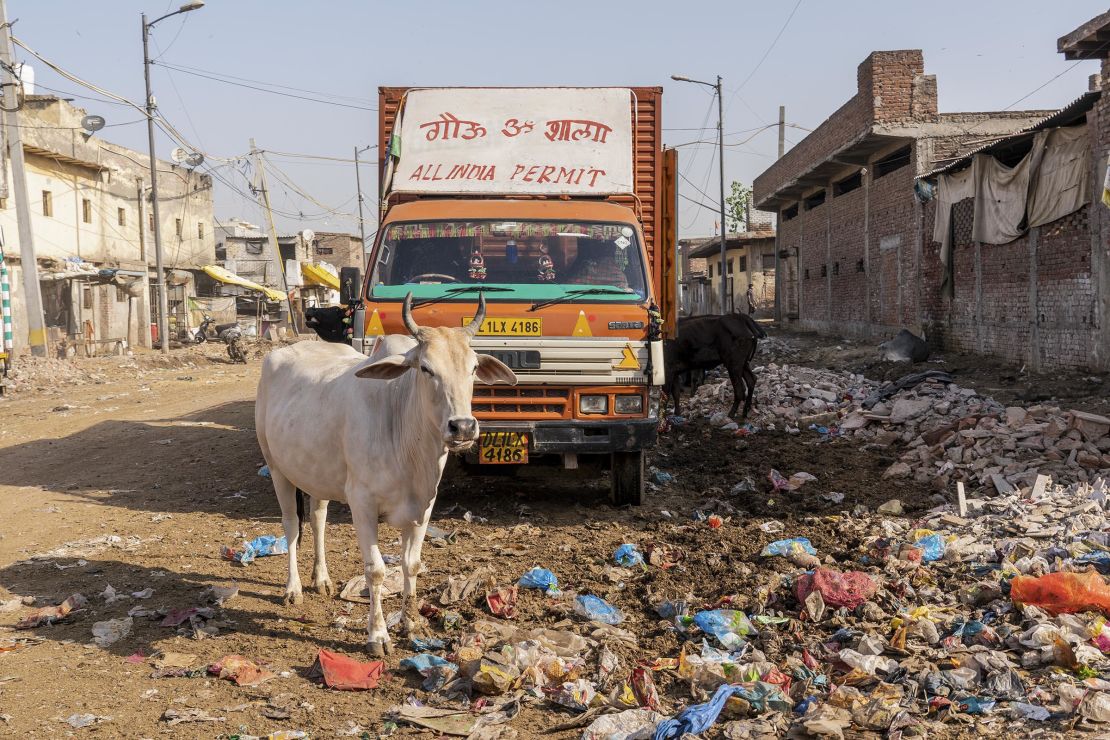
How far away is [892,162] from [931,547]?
17.6 meters

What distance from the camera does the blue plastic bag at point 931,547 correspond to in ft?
19.7

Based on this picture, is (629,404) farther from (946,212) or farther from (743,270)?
(743,270)

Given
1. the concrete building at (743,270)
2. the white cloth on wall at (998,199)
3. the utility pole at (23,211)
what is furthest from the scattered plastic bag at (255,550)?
the concrete building at (743,270)

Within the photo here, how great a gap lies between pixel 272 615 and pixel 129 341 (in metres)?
28.3

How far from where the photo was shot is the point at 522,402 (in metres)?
7.23

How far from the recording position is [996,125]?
18766 mm

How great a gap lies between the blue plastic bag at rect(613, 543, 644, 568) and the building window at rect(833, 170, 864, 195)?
20.2 metres

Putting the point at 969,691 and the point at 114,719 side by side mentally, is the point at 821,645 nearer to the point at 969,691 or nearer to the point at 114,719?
the point at 969,691

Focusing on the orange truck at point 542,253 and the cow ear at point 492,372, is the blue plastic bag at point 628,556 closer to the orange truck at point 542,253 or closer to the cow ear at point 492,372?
the orange truck at point 542,253

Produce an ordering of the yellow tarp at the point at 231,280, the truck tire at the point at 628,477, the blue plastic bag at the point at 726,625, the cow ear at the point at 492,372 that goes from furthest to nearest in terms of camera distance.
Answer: the yellow tarp at the point at 231,280, the truck tire at the point at 628,477, the cow ear at the point at 492,372, the blue plastic bag at the point at 726,625

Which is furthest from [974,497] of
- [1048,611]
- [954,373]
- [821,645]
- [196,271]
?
[196,271]

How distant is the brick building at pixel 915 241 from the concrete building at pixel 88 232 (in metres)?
19.3

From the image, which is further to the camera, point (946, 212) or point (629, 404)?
point (946, 212)

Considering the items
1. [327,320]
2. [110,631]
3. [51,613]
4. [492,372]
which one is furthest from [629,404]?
[327,320]
